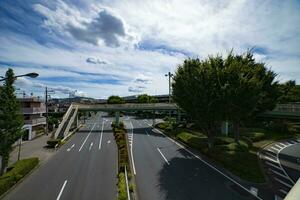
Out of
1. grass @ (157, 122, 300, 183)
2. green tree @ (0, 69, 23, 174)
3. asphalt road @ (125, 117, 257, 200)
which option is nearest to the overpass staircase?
asphalt road @ (125, 117, 257, 200)

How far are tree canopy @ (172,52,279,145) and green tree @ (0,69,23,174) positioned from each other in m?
19.1

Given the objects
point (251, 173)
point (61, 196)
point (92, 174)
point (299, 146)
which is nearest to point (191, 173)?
point (251, 173)

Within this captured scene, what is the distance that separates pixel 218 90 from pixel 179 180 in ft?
39.6

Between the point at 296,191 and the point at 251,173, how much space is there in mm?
19504

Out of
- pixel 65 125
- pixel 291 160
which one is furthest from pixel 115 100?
pixel 291 160

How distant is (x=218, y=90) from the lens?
28375 millimetres

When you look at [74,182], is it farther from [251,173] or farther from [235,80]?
[235,80]

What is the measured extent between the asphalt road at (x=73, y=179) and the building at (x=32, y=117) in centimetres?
1501

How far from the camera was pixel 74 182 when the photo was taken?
2122 centimetres

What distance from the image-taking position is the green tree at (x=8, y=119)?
849 inches

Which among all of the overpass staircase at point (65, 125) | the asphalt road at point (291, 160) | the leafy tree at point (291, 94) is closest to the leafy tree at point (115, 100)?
the overpass staircase at point (65, 125)

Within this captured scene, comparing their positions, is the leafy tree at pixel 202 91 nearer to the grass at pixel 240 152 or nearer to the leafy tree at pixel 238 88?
the leafy tree at pixel 238 88

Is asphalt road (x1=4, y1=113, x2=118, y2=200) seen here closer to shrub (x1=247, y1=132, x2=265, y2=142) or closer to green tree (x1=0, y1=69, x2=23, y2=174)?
green tree (x1=0, y1=69, x2=23, y2=174)

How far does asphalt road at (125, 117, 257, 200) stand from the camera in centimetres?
→ 1812
